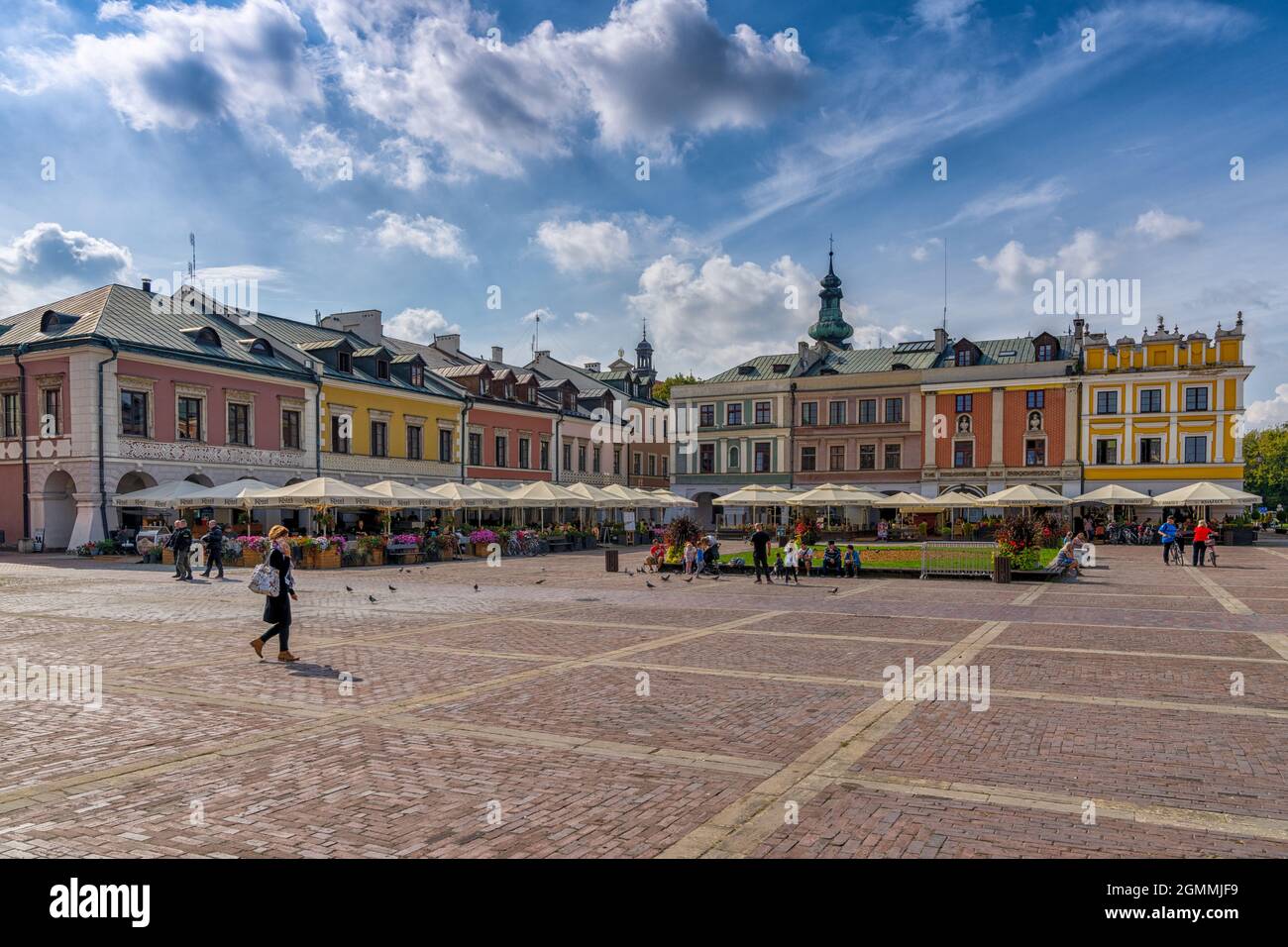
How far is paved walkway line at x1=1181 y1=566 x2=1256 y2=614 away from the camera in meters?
17.4

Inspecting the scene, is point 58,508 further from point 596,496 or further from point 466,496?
point 596,496

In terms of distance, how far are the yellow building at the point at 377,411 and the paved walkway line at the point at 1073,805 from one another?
3857cm

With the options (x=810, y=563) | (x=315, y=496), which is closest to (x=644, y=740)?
(x=810, y=563)

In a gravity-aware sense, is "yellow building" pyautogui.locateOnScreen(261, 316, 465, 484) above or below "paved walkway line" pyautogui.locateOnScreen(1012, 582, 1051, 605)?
above

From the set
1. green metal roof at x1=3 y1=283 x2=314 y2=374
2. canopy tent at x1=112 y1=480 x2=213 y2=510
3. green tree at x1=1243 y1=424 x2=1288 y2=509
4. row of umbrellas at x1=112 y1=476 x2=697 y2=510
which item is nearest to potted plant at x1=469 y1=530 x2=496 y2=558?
row of umbrellas at x1=112 y1=476 x2=697 y2=510

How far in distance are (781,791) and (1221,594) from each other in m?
18.6

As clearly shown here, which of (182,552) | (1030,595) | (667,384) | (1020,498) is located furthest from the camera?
(667,384)

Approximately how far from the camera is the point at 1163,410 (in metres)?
52.1

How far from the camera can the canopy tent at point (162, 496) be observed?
30203mm

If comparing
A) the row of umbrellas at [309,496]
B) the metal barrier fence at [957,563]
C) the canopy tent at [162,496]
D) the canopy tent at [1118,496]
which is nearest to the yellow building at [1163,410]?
the canopy tent at [1118,496]

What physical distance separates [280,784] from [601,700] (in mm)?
3579

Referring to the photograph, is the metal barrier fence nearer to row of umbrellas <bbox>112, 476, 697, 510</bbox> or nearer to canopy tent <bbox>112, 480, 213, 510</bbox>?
row of umbrellas <bbox>112, 476, 697, 510</bbox>

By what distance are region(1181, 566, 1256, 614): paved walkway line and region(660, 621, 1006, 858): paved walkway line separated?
12200mm

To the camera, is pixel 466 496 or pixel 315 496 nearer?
pixel 315 496
